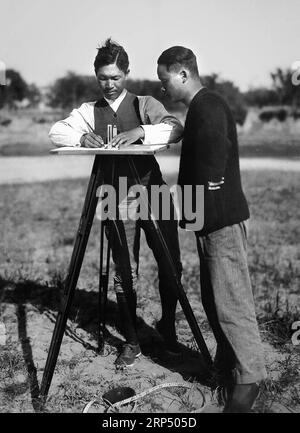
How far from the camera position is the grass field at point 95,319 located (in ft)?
11.5

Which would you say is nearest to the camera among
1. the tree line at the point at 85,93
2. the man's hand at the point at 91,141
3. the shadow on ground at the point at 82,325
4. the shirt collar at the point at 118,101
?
the man's hand at the point at 91,141

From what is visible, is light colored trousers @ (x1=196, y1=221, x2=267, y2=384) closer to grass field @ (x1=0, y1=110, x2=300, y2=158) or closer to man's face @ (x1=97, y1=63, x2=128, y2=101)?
man's face @ (x1=97, y1=63, x2=128, y2=101)

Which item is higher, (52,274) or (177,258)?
(177,258)

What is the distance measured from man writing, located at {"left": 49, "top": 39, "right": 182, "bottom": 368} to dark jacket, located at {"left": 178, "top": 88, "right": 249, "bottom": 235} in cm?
38

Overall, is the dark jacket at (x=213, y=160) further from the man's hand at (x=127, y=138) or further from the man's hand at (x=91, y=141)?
the man's hand at (x=91, y=141)

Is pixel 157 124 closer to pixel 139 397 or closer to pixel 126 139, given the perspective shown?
pixel 126 139

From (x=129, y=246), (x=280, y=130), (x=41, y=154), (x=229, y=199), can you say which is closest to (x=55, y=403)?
(x=129, y=246)

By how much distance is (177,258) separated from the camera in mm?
3834

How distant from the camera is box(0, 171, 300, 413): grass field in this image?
138 inches

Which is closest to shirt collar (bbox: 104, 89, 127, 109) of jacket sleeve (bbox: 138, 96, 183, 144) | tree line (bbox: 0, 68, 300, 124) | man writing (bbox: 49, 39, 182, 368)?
man writing (bbox: 49, 39, 182, 368)

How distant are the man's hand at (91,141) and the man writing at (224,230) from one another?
1.67 ft

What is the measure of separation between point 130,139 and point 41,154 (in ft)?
56.7

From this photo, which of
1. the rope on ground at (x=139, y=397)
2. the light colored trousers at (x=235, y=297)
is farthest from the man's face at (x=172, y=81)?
the rope on ground at (x=139, y=397)
